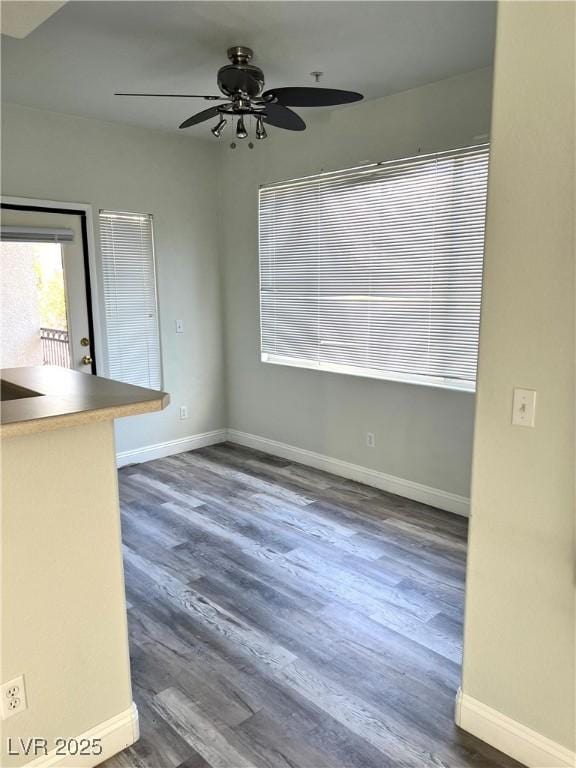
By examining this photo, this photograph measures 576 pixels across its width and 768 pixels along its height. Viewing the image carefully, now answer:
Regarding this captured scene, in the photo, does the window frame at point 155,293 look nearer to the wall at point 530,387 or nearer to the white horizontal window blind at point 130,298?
the white horizontal window blind at point 130,298

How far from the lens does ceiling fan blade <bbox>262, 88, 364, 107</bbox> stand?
101 inches

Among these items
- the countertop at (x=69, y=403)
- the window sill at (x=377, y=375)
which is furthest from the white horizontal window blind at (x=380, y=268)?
the countertop at (x=69, y=403)

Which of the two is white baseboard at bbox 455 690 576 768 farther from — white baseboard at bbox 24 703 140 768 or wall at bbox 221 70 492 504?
wall at bbox 221 70 492 504

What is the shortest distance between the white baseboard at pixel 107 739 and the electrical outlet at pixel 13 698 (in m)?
0.20

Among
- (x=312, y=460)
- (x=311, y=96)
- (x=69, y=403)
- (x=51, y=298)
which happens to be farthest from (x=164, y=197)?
(x=69, y=403)

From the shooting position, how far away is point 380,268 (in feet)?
12.5

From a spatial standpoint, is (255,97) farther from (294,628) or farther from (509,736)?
(509,736)

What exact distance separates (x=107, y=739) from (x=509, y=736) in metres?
1.29

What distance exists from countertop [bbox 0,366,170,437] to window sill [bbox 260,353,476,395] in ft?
7.61

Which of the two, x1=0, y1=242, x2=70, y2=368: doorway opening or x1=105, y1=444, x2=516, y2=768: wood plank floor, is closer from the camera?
x1=105, y1=444, x2=516, y2=768: wood plank floor

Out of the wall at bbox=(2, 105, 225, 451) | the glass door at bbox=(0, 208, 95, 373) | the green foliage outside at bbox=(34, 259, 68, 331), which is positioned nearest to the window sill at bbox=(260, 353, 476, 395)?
the wall at bbox=(2, 105, 225, 451)

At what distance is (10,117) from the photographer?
3.70 m

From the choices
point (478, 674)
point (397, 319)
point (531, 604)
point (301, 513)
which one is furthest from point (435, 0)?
point (301, 513)

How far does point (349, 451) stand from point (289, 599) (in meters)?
1.74
